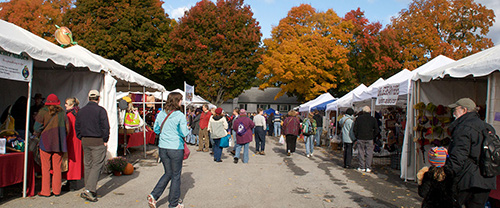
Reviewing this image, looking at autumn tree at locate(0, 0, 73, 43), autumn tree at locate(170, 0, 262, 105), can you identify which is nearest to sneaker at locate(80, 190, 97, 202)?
autumn tree at locate(170, 0, 262, 105)

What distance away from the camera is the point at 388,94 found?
10039mm

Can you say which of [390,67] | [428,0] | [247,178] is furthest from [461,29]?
[247,178]

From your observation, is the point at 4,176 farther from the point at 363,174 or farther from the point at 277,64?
the point at 277,64

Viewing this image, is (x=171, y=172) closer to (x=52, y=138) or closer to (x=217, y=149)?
(x=52, y=138)

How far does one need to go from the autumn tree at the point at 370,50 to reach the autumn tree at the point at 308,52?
172cm

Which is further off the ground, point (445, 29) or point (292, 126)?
point (445, 29)

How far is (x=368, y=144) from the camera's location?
33.4 ft

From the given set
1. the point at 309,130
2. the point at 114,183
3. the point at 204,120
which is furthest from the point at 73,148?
the point at 309,130

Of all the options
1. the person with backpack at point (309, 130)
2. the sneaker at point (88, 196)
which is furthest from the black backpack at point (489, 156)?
the person with backpack at point (309, 130)

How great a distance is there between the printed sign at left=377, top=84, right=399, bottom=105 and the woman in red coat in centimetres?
743

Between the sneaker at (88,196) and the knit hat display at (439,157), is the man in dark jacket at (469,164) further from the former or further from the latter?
the sneaker at (88,196)

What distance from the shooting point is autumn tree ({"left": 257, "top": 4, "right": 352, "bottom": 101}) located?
37.8 meters

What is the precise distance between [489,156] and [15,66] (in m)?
6.71

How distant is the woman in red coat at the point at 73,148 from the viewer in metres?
6.65
